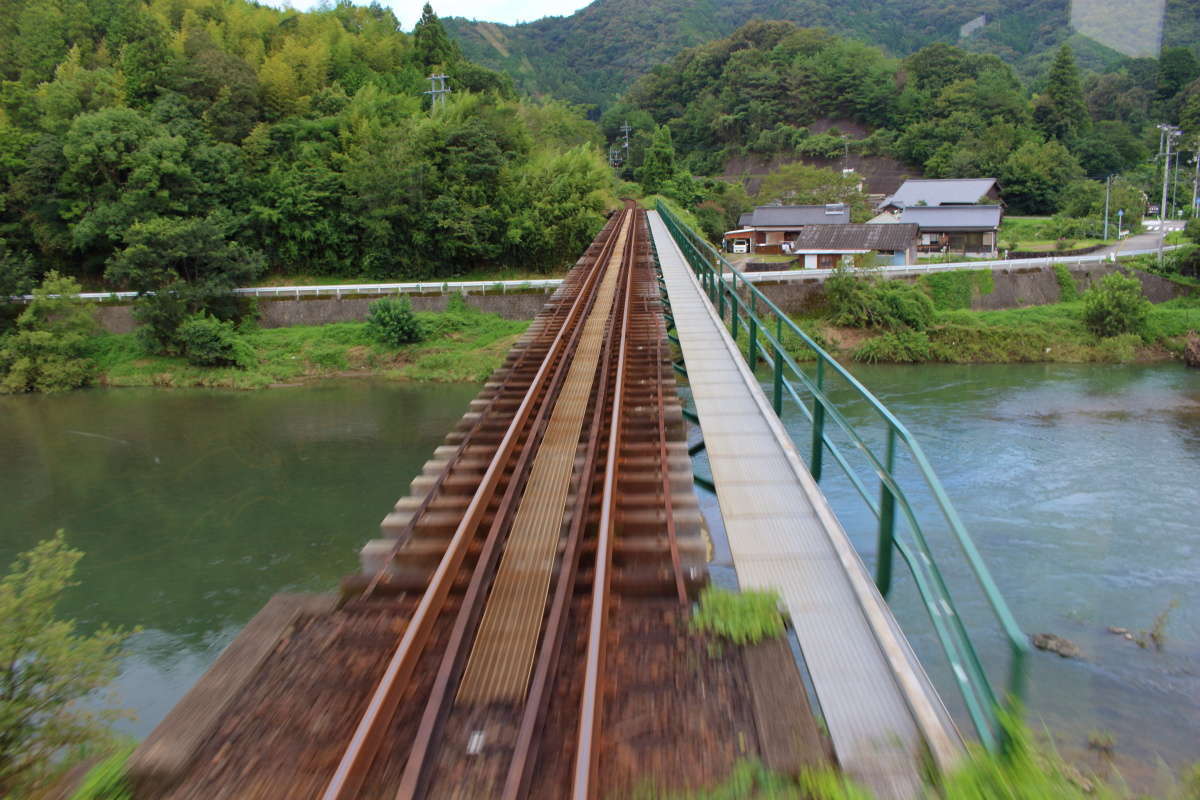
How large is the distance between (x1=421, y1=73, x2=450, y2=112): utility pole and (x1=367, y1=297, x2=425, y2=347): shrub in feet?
39.8

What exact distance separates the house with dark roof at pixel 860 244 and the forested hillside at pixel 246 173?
928 centimetres

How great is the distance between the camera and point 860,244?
107 ft

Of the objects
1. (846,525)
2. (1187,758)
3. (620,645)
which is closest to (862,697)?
(620,645)

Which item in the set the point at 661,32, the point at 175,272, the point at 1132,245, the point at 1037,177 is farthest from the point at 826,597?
the point at 661,32

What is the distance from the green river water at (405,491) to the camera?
8.89 metres

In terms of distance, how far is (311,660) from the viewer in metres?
3.40

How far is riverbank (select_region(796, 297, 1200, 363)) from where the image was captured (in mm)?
24797

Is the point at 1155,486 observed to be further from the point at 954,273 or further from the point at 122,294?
the point at 122,294

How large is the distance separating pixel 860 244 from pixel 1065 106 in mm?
36728

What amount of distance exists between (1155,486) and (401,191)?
2549 centimetres

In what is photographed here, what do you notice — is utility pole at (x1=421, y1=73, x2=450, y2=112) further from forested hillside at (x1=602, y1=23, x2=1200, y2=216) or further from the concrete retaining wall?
forested hillside at (x1=602, y1=23, x2=1200, y2=216)

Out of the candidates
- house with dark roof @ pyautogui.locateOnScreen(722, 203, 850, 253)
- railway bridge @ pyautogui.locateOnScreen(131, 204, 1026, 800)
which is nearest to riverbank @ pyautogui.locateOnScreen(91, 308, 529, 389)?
house with dark roof @ pyautogui.locateOnScreen(722, 203, 850, 253)

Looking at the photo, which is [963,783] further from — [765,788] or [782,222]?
[782,222]

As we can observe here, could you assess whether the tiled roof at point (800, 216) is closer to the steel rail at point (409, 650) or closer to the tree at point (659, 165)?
the tree at point (659, 165)
